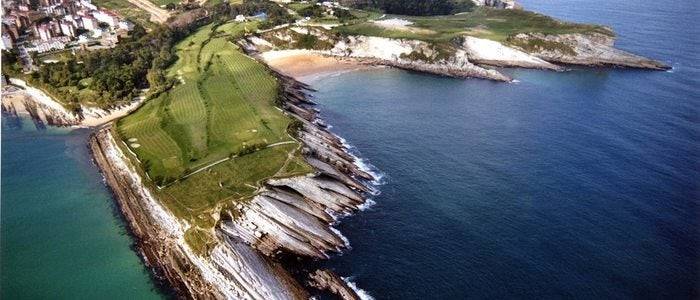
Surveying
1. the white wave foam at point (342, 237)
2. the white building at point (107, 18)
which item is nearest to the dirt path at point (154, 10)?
the white building at point (107, 18)

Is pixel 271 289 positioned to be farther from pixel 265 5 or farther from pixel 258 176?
pixel 265 5

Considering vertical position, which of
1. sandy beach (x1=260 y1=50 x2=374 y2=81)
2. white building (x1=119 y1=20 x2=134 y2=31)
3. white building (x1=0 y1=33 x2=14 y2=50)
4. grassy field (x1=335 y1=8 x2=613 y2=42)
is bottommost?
sandy beach (x1=260 y1=50 x2=374 y2=81)

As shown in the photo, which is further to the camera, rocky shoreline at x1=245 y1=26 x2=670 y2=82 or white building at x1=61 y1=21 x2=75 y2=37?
white building at x1=61 y1=21 x2=75 y2=37

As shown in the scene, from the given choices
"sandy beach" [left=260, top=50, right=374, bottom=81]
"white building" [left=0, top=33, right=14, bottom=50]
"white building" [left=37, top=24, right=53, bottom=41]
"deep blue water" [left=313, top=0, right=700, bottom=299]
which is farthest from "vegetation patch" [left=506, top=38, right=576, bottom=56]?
"white building" [left=0, top=33, right=14, bottom=50]

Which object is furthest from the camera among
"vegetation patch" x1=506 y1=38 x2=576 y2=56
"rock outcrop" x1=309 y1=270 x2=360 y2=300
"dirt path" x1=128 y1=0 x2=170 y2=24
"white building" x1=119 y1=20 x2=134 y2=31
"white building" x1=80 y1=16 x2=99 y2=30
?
"dirt path" x1=128 y1=0 x2=170 y2=24

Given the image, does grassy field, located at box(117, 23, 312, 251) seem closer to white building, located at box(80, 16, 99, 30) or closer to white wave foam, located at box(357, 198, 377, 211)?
white wave foam, located at box(357, 198, 377, 211)

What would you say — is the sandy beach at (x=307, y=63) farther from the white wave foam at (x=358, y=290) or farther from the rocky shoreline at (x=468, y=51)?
the white wave foam at (x=358, y=290)

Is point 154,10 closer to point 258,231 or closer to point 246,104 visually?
point 246,104
